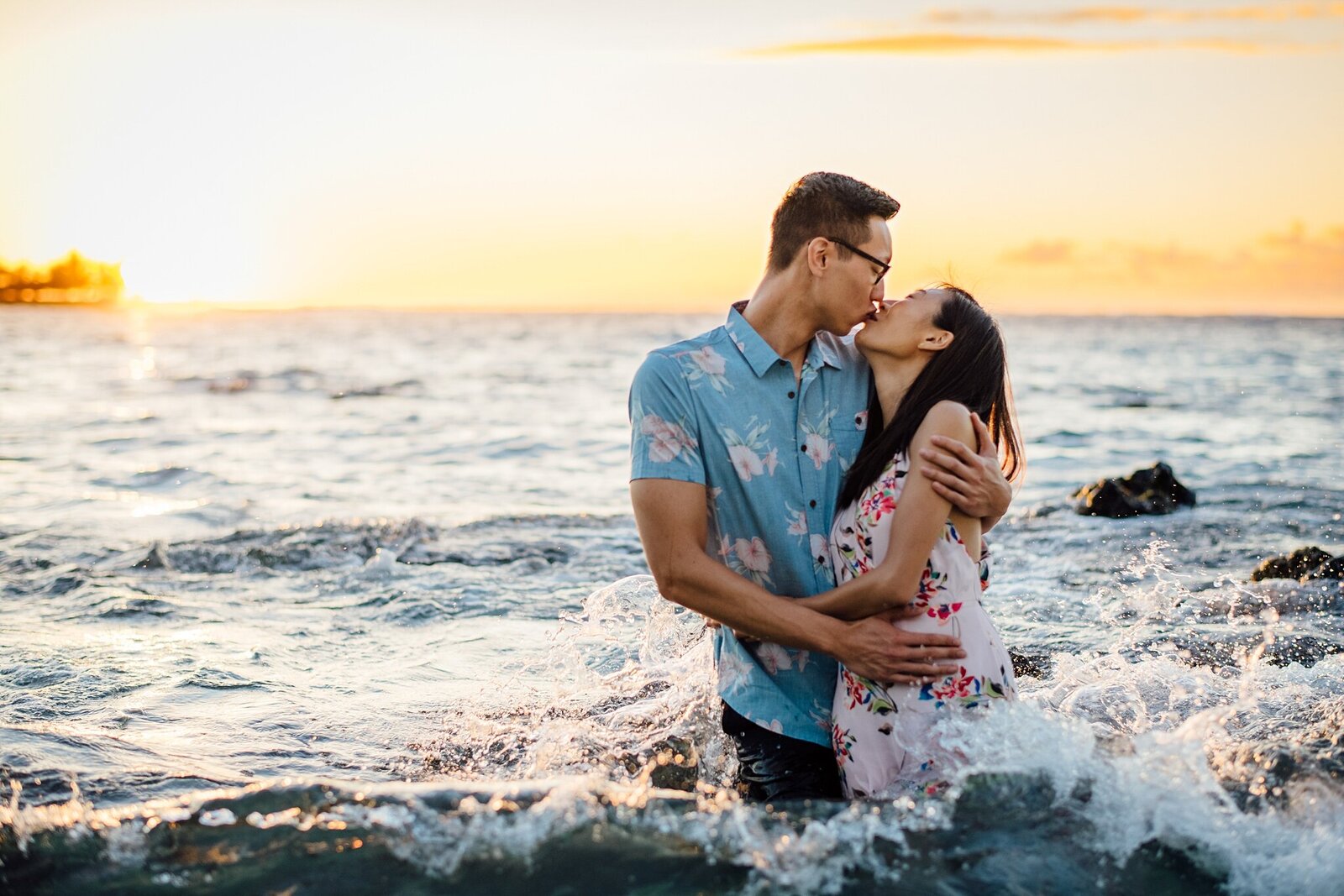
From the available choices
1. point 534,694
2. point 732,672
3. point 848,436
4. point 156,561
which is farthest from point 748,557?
point 156,561

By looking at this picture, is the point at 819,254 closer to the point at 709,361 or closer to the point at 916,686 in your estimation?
the point at 709,361

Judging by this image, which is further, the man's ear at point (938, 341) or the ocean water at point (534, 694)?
the man's ear at point (938, 341)

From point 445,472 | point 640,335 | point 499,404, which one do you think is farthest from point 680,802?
point 640,335

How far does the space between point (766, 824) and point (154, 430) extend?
2110 centimetres

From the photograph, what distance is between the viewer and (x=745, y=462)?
383 centimetres

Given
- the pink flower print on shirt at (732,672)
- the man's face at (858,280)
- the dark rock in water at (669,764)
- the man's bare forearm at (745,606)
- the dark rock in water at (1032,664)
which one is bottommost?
the dark rock in water at (669,764)

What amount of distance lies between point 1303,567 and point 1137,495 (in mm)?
3841

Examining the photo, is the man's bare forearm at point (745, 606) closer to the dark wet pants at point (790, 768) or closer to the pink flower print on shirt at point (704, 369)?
the dark wet pants at point (790, 768)

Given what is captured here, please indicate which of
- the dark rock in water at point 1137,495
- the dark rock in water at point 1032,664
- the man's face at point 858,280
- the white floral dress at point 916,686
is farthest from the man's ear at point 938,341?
the dark rock in water at point 1137,495

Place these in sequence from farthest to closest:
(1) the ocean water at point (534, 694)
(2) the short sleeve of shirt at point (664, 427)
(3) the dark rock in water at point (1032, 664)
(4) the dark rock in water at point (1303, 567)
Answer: (4) the dark rock in water at point (1303, 567), (3) the dark rock in water at point (1032, 664), (2) the short sleeve of shirt at point (664, 427), (1) the ocean water at point (534, 694)

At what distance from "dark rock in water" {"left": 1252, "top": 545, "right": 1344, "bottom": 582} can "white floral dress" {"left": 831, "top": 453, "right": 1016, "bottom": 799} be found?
20.6 ft

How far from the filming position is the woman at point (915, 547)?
138 inches

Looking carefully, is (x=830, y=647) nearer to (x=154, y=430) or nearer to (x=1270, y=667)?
(x=1270, y=667)

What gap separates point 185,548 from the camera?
10539mm
